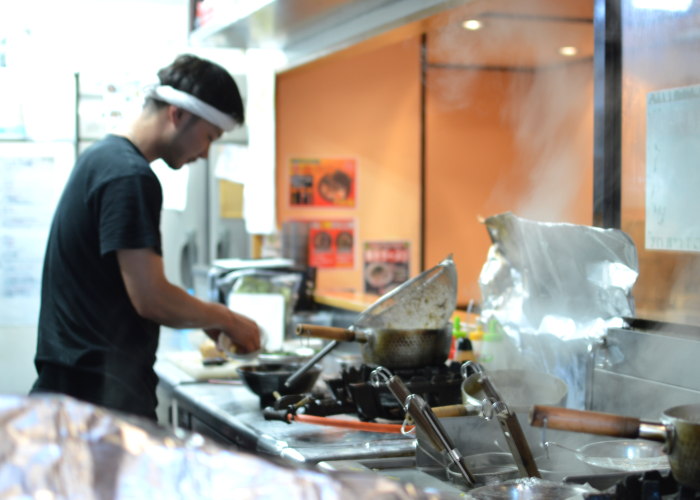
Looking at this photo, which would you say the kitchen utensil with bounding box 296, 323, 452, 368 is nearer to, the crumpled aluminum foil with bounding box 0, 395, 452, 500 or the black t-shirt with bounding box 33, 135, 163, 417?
the black t-shirt with bounding box 33, 135, 163, 417

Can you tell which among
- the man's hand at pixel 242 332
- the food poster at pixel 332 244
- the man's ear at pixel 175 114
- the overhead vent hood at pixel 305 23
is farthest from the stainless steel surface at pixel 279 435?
the food poster at pixel 332 244

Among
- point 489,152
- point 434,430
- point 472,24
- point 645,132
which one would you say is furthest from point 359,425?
point 489,152

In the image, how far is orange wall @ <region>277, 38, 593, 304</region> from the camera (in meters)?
4.91

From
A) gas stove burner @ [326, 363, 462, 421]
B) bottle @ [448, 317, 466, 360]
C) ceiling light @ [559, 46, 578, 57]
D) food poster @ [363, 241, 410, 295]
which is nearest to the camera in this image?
gas stove burner @ [326, 363, 462, 421]

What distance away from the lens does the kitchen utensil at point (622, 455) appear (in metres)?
1.53

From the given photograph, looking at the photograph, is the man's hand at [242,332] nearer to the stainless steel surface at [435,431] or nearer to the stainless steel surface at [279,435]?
the stainless steel surface at [279,435]

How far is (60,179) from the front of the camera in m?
3.93

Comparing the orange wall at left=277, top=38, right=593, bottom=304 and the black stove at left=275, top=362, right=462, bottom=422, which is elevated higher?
the orange wall at left=277, top=38, right=593, bottom=304

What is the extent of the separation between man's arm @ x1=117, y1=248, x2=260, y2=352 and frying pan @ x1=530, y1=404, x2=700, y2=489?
4.00ft

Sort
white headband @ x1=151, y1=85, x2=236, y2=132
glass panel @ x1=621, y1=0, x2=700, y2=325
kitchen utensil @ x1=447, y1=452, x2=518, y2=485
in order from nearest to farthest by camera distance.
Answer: kitchen utensil @ x1=447, y1=452, x2=518, y2=485 < glass panel @ x1=621, y1=0, x2=700, y2=325 < white headband @ x1=151, y1=85, x2=236, y2=132

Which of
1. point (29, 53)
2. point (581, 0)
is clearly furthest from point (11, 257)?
point (581, 0)

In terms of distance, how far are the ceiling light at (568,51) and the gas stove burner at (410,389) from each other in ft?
13.4

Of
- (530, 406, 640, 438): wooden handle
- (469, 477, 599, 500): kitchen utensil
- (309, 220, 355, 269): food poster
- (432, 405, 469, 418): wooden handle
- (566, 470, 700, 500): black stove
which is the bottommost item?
(469, 477, 599, 500): kitchen utensil

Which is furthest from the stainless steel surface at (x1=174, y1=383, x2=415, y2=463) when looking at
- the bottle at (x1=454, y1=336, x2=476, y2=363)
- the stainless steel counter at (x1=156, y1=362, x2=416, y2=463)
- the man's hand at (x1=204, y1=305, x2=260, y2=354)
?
the bottle at (x1=454, y1=336, x2=476, y2=363)
